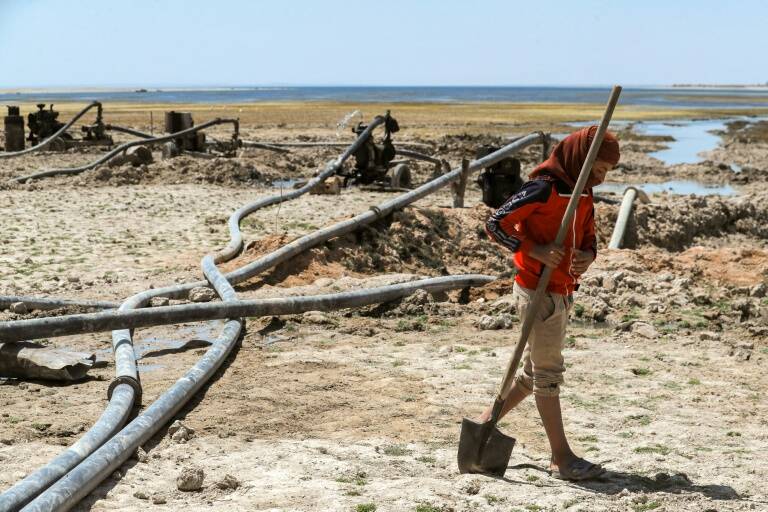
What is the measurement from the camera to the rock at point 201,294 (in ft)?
26.8

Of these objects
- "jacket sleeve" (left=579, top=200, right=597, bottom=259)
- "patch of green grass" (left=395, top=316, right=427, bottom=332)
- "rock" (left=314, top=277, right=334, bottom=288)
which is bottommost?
"patch of green grass" (left=395, top=316, right=427, bottom=332)

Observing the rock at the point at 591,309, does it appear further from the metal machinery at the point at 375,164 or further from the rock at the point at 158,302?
the metal machinery at the point at 375,164

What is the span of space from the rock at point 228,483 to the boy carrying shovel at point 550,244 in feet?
4.90

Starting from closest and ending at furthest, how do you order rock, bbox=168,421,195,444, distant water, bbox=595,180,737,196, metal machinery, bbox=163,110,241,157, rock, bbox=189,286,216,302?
rock, bbox=168,421,195,444, rock, bbox=189,286,216,302, distant water, bbox=595,180,737,196, metal machinery, bbox=163,110,241,157

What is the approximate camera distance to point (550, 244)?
4.54 meters

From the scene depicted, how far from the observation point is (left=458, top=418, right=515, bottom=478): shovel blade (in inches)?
Result: 182

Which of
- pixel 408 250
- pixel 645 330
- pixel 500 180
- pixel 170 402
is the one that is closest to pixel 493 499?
pixel 170 402

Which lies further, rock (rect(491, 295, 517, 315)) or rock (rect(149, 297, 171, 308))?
rock (rect(491, 295, 517, 315))

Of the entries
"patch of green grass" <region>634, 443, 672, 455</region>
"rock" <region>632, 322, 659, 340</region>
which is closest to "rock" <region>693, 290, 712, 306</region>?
"rock" <region>632, 322, 659, 340</region>

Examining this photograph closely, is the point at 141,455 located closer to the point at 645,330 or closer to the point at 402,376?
the point at 402,376

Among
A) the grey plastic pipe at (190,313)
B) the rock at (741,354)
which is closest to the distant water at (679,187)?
the grey plastic pipe at (190,313)

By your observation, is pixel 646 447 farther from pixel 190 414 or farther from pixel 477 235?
pixel 477 235

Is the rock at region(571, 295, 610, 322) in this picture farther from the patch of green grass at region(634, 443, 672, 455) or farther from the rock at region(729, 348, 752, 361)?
the patch of green grass at region(634, 443, 672, 455)

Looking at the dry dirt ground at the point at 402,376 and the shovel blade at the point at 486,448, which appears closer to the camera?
the dry dirt ground at the point at 402,376
